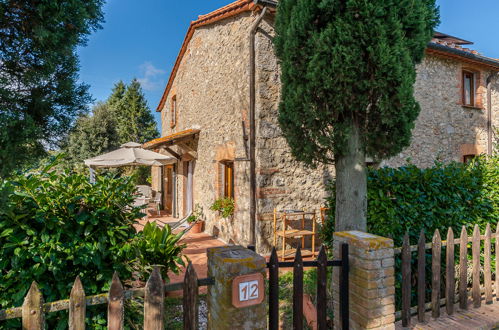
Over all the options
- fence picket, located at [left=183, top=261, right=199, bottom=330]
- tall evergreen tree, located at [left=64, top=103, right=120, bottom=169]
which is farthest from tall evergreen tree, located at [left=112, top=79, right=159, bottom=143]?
fence picket, located at [left=183, top=261, right=199, bottom=330]

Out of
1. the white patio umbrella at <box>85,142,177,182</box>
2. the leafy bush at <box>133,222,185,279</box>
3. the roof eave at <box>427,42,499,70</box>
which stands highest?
the roof eave at <box>427,42,499,70</box>

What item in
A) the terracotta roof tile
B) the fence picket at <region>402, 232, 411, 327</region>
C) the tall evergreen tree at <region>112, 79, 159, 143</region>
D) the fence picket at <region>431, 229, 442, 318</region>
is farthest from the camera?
the tall evergreen tree at <region>112, 79, 159, 143</region>

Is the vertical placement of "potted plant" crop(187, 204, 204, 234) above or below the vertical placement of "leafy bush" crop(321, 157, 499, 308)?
below

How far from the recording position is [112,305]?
1.67 m

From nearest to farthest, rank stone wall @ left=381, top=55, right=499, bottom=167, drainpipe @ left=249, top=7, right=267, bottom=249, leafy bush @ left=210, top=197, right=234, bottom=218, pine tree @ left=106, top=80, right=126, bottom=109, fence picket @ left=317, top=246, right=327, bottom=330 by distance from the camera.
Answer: fence picket @ left=317, top=246, right=327, bottom=330, drainpipe @ left=249, top=7, right=267, bottom=249, leafy bush @ left=210, top=197, right=234, bottom=218, stone wall @ left=381, top=55, right=499, bottom=167, pine tree @ left=106, top=80, right=126, bottom=109

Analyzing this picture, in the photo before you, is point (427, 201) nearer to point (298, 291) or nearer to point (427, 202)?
point (427, 202)

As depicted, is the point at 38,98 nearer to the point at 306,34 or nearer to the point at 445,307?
the point at 306,34

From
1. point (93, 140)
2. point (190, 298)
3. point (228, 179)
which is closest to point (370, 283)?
point (190, 298)

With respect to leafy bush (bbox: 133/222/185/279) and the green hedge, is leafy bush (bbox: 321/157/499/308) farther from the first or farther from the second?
leafy bush (bbox: 133/222/185/279)

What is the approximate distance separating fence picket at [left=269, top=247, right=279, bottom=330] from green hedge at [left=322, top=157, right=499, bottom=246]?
6.41 ft

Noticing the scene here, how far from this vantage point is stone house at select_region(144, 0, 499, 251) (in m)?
6.02

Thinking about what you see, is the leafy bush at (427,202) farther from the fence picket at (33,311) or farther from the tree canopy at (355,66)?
the fence picket at (33,311)

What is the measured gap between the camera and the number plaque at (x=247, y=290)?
6.21ft

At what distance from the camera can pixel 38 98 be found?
3.07 metres
